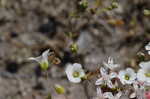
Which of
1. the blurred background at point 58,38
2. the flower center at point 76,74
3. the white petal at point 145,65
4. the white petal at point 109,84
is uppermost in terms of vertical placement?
the white petal at point 145,65

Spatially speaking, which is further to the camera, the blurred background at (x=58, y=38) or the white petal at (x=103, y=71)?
the blurred background at (x=58, y=38)

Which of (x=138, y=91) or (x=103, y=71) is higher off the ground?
(x=103, y=71)

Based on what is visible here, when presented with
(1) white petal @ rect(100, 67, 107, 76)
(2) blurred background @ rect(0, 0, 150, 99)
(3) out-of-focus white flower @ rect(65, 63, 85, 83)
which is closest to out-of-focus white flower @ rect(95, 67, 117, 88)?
(1) white petal @ rect(100, 67, 107, 76)

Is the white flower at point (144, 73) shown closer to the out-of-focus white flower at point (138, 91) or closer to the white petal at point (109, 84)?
the out-of-focus white flower at point (138, 91)

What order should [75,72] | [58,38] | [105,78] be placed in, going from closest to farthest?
[105,78]
[75,72]
[58,38]

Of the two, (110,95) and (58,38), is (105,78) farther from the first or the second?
(58,38)

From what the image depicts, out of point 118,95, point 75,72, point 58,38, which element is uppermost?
point 75,72

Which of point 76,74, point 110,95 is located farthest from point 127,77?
point 76,74

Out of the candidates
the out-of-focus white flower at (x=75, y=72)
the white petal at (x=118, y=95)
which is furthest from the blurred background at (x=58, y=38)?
the white petal at (x=118, y=95)
